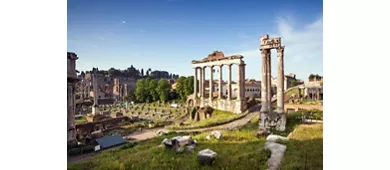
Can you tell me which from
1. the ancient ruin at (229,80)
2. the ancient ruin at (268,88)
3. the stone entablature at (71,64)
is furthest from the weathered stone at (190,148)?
the ancient ruin at (229,80)

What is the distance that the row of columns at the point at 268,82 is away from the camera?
7.37 m

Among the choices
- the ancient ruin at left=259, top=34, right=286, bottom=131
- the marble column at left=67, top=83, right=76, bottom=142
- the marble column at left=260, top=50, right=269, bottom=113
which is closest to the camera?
the marble column at left=67, top=83, right=76, bottom=142

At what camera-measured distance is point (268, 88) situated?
7582mm

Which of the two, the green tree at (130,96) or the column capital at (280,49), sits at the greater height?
the column capital at (280,49)

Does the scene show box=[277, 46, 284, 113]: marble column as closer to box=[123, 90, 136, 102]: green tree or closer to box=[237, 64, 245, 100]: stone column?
box=[237, 64, 245, 100]: stone column

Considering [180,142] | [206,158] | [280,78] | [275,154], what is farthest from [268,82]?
[206,158]

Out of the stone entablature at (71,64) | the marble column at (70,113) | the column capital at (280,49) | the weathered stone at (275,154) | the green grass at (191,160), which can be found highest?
the column capital at (280,49)

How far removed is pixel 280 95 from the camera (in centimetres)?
742

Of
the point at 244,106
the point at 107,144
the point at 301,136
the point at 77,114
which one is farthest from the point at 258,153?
the point at 77,114

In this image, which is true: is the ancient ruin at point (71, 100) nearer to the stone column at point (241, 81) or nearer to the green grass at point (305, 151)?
the green grass at point (305, 151)

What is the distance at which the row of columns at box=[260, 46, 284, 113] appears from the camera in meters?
7.37

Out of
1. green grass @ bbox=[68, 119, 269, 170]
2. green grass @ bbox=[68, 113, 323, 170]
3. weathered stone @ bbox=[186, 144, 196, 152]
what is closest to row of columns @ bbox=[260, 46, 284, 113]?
green grass @ bbox=[68, 113, 323, 170]
